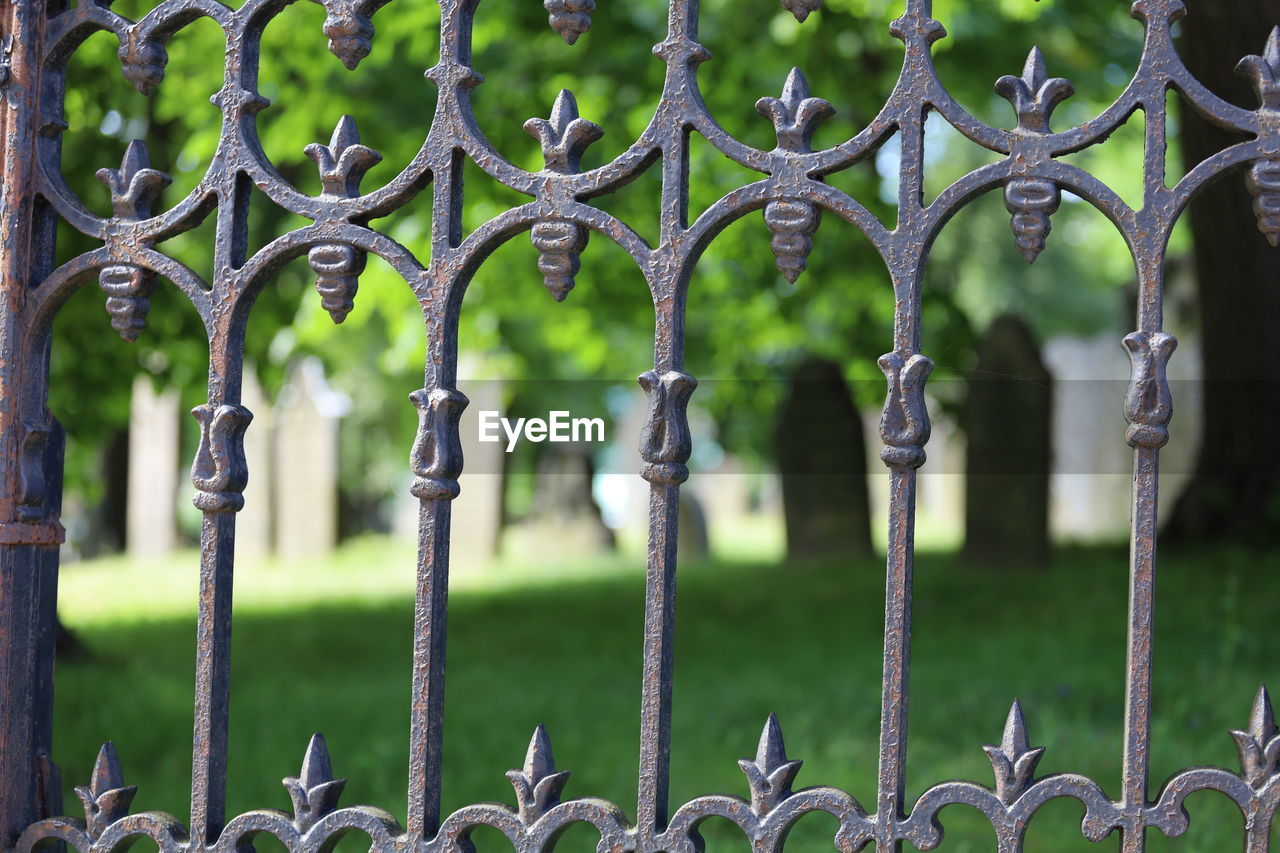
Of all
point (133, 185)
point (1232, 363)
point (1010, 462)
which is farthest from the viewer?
point (1010, 462)

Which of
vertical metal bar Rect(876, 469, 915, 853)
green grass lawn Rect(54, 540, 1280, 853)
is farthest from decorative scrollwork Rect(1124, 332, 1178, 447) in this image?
green grass lawn Rect(54, 540, 1280, 853)

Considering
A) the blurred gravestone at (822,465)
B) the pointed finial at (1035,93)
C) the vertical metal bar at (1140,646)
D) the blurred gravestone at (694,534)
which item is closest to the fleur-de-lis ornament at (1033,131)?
the pointed finial at (1035,93)

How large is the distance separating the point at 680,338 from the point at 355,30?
2.38 feet

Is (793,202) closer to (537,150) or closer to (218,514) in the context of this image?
(218,514)

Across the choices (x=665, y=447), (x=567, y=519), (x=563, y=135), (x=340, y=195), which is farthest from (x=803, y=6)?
(x=567, y=519)

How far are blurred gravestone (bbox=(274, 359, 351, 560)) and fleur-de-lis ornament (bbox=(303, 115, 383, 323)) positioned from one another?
43.0ft

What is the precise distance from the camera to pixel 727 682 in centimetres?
560

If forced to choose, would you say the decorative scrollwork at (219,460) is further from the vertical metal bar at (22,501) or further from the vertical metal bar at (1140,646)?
the vertical metal bar at (1140,646)

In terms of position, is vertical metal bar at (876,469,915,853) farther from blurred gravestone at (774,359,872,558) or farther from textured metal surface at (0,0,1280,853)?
blurred gravestone at (774,359,872,558)

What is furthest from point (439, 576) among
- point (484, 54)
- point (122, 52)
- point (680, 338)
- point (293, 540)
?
point (293, 540)

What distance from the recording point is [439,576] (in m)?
1.93

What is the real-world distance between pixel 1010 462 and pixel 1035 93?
23.3 feet

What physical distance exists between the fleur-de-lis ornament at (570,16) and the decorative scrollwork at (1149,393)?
0.92 meters

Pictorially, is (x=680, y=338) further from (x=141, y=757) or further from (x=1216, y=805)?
(x=141, y=757)
